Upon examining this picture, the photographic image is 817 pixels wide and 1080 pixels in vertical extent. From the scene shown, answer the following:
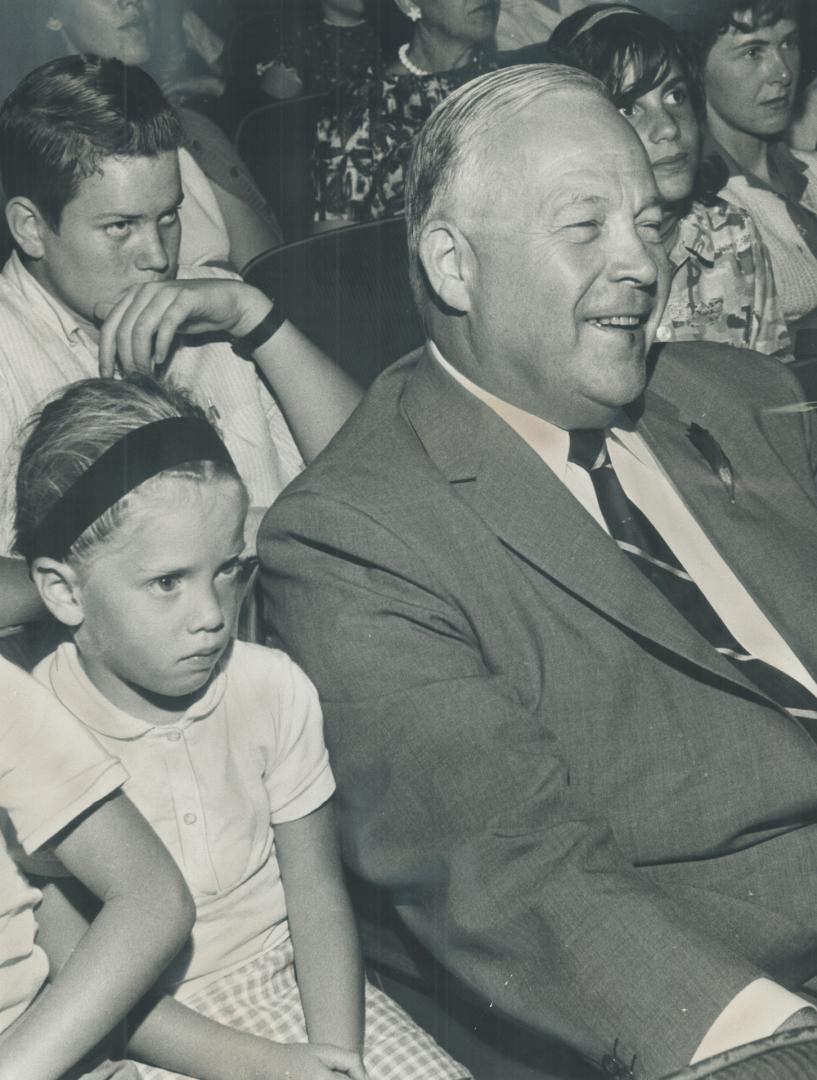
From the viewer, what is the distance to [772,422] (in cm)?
202

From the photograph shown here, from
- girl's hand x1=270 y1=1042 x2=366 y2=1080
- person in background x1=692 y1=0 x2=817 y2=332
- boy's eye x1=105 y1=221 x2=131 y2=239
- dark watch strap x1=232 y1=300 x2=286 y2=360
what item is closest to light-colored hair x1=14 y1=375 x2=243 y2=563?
boy's eye x1=105 y1=221 x2=131 y2=239

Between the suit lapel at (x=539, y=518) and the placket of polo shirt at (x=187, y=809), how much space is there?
424 millimetres

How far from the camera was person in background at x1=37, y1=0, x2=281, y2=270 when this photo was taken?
1.60 m

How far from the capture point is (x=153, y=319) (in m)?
1.61

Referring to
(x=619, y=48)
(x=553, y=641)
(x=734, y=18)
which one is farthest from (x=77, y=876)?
(x=734, y=18)

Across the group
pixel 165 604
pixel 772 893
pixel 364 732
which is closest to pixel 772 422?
pixel 772 893

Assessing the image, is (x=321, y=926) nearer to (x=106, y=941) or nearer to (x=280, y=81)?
(x=106, y=941)

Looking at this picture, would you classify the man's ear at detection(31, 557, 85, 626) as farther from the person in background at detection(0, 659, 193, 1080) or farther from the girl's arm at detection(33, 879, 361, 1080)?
the girl's arm at detection(33, 879, 361, 1080)

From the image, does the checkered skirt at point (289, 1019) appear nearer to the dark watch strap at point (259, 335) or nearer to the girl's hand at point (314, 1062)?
the girl's hand at point (314, 1062)

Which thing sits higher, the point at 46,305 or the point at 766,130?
the point at 46,305

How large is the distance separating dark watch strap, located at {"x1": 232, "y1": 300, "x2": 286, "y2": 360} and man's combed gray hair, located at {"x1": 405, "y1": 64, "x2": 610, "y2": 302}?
0.21 meters

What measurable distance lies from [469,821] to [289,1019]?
0.32 m

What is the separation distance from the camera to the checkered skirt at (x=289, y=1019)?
149cm

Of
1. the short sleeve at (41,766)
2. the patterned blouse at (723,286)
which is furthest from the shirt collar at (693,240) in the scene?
the short sleeve at (41,766)
